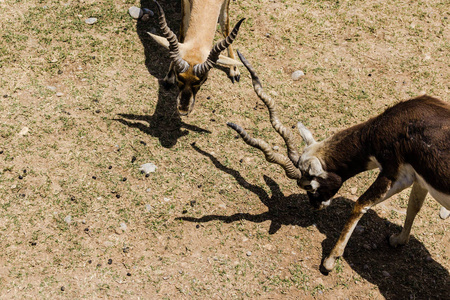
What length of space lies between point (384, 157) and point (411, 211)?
1.24 meters

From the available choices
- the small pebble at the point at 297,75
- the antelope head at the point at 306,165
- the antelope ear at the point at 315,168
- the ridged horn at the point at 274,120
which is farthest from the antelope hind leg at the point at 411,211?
the small pebble at the point at 297,75

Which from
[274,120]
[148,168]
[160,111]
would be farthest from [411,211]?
[160,111]

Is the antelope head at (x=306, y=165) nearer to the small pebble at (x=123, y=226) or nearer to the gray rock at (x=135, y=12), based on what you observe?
the small pebble at (x=123, y=226)

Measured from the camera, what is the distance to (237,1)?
1042cm

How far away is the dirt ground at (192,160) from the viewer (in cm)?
613

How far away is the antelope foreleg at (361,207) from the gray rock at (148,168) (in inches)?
121

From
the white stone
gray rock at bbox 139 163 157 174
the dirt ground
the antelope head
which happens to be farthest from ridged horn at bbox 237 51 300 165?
the white stone

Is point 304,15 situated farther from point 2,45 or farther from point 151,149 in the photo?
point 2,45

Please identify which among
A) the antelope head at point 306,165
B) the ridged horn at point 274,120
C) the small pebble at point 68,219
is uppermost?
the ridged horn at point 274,120

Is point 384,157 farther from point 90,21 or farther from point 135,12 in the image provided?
point 90,21

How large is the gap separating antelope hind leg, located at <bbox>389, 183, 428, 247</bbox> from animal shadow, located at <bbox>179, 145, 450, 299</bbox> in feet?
0.49

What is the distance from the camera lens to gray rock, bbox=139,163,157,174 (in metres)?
7.17

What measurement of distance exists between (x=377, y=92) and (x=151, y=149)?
15.8 ft

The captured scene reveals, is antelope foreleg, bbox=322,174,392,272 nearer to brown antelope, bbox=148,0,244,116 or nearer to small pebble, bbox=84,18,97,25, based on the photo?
brown antelope, bbox=148,0,244,116
